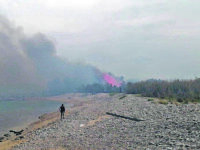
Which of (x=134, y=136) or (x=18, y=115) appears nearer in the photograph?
(x=134, y=136)

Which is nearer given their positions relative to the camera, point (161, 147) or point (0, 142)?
point (161, 147)

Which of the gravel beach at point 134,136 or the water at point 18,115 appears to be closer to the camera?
the gravel beach at point 134,136

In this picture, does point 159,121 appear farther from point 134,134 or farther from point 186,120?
point 134,134

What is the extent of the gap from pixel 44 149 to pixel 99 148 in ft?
24.5

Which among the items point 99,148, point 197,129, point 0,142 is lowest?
point 0,142

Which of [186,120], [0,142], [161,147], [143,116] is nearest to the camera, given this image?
[161,147]

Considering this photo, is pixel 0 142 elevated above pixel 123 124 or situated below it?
below

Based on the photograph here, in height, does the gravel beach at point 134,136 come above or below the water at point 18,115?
above

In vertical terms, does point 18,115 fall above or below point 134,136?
below

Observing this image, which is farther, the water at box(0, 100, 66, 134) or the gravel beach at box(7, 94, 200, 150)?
the water at box(0, 100, 66, 134)

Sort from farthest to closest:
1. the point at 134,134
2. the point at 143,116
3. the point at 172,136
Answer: the point at 143,116, the point at 134,134, the point at 172,136

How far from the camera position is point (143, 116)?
132 feet

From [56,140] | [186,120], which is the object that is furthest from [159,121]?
[56,140]

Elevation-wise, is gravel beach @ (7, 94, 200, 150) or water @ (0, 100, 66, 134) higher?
gravel beach @ (7, 94, 200, 150)
